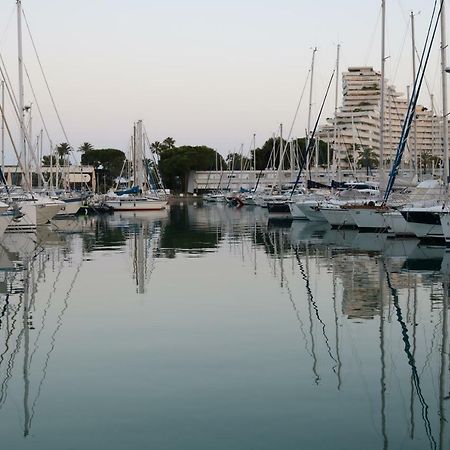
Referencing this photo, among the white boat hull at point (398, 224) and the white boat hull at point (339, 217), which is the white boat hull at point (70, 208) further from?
the white boat hull at point (398, 224)

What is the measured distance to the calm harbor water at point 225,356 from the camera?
27.3ft

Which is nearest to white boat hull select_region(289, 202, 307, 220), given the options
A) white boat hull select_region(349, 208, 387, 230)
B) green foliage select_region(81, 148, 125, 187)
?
white boat hull select_region(349, 208, 387, 230)

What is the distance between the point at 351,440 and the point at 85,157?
139 metres

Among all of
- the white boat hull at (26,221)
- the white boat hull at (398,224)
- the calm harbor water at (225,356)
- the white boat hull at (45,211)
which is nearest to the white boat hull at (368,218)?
the white boat hull at (398,224)

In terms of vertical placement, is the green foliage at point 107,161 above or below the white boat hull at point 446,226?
above

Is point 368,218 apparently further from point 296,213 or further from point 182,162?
point 182,162

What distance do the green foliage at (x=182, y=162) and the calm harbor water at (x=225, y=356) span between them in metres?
111

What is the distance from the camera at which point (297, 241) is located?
1351 inches

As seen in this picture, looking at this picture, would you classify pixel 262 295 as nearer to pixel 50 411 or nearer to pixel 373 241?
pixel 50 411

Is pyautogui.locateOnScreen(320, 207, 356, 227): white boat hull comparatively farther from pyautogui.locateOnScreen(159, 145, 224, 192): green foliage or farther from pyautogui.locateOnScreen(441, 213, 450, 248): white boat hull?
pyautogui.locateOnScreen(159, 145, 224, 192): green foliage

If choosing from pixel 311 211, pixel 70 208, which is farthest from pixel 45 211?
pixel 311 211

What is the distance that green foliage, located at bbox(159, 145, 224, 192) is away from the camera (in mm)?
135125

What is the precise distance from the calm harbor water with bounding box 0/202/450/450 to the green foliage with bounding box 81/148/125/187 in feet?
385

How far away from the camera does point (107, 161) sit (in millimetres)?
142625
